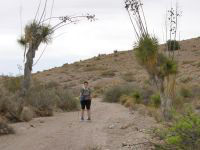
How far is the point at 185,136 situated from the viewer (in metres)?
9.28

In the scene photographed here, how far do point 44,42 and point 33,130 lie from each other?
5.21 meters

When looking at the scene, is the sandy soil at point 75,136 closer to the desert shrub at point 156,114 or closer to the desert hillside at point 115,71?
the desert shrub at point 156,114

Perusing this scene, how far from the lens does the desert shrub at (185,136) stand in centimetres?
916

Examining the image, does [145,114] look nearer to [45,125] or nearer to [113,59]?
[45,125]

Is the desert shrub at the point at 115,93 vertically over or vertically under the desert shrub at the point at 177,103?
under

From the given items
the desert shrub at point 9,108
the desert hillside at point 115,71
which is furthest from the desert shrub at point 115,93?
the desert shrub at point 9,108

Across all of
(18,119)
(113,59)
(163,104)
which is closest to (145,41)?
(163,104)

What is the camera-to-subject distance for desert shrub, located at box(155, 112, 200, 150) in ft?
30.1

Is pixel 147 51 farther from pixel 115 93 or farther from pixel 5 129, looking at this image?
pixel 115 93

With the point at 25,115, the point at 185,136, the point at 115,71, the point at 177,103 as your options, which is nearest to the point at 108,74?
the point at 115,71

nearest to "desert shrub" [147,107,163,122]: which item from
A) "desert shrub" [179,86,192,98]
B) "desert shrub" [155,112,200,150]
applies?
"desert shrub" [155,112,200,150]

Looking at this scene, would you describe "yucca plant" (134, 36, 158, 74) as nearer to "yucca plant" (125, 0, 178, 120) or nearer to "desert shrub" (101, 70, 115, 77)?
"yucca plant" (125, 0, 178, 120)

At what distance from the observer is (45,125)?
19469mm

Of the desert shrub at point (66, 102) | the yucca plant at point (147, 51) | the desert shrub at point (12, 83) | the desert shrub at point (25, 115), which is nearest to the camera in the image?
the yucca plant at point (147, 51)
